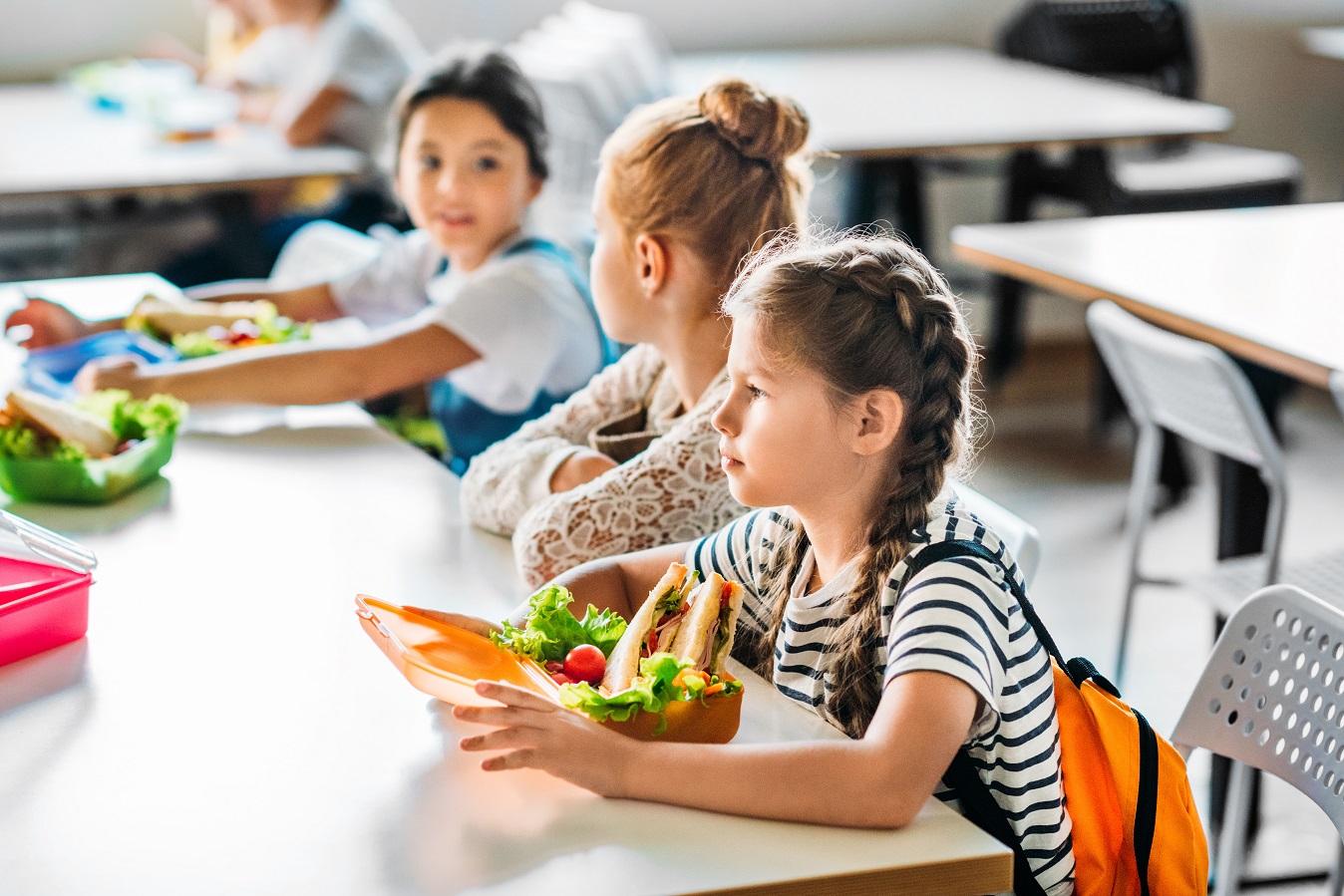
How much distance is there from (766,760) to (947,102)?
321 cm

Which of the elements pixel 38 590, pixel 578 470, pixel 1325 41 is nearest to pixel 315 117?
pixel 578 470

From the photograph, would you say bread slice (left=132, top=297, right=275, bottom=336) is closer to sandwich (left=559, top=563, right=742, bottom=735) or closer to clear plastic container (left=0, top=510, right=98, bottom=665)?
clear plastic container (left=0, top=510, right=98, bottom=665)

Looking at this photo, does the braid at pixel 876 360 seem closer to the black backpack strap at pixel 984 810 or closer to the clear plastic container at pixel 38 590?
the black backpack strap at pixel 984 810

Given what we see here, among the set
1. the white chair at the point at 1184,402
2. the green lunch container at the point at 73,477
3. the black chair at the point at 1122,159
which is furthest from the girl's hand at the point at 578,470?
the black chair at the point at 1122,159

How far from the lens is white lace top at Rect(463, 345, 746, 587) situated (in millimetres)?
1406

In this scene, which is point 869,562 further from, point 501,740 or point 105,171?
point 105,171

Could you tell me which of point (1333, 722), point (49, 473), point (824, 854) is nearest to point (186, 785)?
point (824, 854)

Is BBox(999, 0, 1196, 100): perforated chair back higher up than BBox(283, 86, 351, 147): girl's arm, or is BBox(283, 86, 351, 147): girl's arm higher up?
BBox(999, 0, 1196, 100): perforated chair back

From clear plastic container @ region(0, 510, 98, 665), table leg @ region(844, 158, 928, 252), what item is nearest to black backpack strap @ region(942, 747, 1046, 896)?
clear plastic container @ region(0, 510, 98, 665)

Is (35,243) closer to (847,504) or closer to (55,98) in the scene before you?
(55,98)

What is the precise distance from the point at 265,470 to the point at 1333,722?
3.64 feet

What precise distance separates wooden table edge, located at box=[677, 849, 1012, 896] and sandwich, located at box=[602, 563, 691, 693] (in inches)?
8.3

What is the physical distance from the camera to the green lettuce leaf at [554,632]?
1118 mm

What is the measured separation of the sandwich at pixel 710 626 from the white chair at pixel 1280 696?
0.47 metres
